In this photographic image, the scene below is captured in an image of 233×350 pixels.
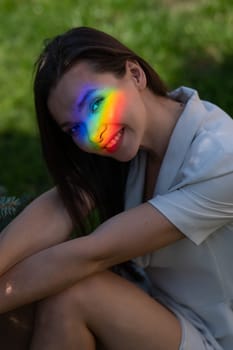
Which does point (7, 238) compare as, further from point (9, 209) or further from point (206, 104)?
point (206, 104)

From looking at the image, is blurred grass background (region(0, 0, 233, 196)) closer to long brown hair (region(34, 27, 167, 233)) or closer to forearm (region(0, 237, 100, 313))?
long brown hair (region(34, 27, 167, 233))

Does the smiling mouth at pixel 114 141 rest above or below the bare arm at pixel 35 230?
above

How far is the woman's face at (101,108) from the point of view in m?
2.33

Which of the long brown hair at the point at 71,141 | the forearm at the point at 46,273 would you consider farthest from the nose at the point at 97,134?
the forearm at the point at 46,273

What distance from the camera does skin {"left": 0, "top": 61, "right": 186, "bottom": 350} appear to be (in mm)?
2355

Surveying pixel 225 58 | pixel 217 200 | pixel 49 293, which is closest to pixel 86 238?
pixel 49 293

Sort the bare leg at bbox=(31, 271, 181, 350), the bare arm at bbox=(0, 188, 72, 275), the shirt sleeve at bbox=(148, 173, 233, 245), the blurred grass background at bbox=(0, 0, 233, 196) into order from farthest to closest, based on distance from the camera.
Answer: the blurred grass background at bbox=(0, 0, 233, 196), the bare arm at bbox=(0, 188, 72, 275), the bare leg at bbox=(31, 271, 181, 350), the shirt sleeve at bbox=(148, 173, 233, 245)

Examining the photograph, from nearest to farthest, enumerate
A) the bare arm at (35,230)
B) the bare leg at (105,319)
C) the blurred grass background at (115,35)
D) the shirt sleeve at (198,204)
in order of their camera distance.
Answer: the shirt sleeve at (198,204) < the bare leg at (105,319) < the bare arm at (35,230) < the blurred grass background at (115,35)

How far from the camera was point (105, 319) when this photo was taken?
2.41m

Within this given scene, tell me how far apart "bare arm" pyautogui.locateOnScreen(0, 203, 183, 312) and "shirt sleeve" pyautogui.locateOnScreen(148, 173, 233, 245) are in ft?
0.09

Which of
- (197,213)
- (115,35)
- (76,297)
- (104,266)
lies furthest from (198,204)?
(115,35)

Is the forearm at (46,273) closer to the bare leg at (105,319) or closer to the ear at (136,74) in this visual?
the bare leg at (105,319)

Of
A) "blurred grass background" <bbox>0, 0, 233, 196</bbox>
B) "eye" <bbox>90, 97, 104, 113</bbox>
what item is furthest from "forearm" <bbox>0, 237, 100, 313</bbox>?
"blurred grass background" <bbox>0, 0, 233, 196</bbox>

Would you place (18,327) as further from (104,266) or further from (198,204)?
(198,204)
